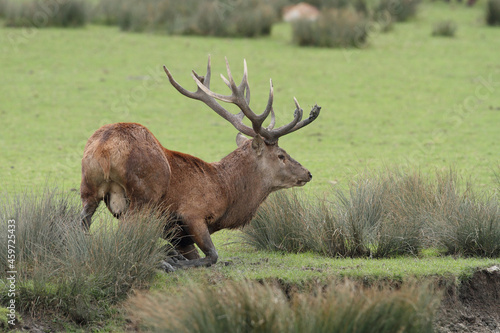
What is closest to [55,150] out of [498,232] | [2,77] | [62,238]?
[2,77]

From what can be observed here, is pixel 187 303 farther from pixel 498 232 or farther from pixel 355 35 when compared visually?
pixel 355 35

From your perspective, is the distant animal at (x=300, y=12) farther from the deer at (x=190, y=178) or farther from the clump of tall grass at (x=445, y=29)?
the deer at (x=190, y=178)

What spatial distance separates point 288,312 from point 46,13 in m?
19.6

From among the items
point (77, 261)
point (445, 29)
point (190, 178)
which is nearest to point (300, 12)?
point (445, 29)

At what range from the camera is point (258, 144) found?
914 cm

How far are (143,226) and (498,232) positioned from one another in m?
4.23

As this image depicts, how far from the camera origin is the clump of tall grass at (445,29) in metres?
24.8

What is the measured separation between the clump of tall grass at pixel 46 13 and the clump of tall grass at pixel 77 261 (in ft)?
53.1

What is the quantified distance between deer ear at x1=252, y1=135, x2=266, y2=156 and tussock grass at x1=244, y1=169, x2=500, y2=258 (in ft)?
3.07

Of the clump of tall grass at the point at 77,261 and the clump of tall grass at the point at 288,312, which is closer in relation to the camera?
the clump of tall grass at the point at 288,312

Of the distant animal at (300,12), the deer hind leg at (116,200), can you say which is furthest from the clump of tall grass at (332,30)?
the deer hind leg at (116,200)

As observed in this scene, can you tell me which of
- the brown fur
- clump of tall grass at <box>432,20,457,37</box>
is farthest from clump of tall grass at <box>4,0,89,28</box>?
the brown fur

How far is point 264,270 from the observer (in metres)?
8.35

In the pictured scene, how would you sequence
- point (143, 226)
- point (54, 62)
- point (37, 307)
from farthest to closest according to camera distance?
point (54, 62) → point (143, 226) → point (37, 307)
